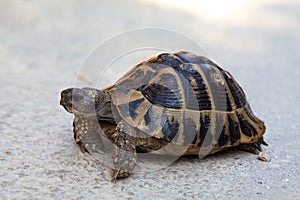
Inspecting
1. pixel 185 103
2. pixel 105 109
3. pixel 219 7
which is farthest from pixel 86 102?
pixel 219 7

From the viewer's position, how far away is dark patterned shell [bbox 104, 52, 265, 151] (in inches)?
98.3

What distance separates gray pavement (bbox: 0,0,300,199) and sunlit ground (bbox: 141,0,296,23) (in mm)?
62

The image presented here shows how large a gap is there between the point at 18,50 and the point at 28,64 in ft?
1.69

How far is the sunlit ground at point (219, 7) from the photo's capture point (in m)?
8.22

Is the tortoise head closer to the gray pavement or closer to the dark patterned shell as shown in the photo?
the dark patterned shell

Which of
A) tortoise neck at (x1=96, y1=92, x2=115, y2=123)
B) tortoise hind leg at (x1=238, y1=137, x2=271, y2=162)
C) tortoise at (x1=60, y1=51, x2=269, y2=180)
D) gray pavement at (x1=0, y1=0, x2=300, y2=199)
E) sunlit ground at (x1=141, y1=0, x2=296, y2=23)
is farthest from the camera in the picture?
sunlit ground at (x1=141, y1=0, x2=296, y2=23)

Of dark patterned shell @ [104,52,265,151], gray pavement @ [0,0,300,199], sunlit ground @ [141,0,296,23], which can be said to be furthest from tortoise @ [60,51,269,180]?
sunlit ground @ [141,0,296,23]

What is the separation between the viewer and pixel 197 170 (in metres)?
2.57

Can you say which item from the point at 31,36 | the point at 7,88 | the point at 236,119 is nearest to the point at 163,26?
the point at 31,36

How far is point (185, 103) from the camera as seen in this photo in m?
2.57

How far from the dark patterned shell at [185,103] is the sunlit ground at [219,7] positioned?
542cm

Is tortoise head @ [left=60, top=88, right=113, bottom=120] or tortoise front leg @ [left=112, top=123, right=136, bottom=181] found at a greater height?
tortoise head @ [left=60, top=88, right=113, bottom=120]

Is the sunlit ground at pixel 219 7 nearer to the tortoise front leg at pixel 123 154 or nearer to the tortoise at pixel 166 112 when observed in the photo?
the tortoise at pixel 166 112

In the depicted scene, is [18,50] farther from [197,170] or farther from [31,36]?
[197,170]
